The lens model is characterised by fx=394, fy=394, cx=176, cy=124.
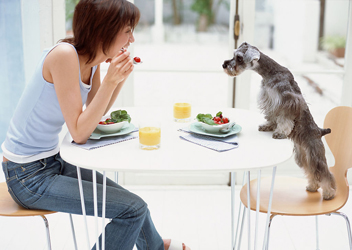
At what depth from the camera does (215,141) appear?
4.93 ft

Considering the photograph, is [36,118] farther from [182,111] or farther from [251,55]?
[251,55]

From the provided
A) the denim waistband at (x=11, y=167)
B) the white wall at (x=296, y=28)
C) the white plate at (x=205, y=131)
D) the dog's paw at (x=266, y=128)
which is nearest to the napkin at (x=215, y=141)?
the white plate at (x=205, y=131)

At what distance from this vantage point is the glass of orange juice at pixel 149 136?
1.40 m

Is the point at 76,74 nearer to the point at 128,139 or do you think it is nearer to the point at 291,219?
the point at 128,139

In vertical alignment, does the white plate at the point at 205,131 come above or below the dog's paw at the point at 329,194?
above

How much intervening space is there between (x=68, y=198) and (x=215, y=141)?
0.58 meters

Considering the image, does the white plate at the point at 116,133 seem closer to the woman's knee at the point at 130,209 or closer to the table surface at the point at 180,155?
the table surface at the point at 180,155

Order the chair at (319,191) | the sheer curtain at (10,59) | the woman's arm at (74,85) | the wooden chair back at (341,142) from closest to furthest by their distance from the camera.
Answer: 1. the woman's arm at (74,85)
2. the chair at (319,191)
3. the wooden chair back at (341,142)
4. the sheer curtain at (10,59)

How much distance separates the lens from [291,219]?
2391mm

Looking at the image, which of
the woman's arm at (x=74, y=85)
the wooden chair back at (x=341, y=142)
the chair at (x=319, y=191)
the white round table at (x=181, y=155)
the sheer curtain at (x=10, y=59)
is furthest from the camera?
the sheer curtain at (x=10, y=59)

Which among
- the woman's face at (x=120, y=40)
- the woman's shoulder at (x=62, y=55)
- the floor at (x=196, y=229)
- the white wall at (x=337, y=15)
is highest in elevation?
the white wall at (x=337, y=15)

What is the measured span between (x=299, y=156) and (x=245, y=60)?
455 mm

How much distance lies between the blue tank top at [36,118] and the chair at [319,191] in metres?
0.83

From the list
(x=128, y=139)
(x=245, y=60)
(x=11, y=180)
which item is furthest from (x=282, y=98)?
(x=11, y=180)
